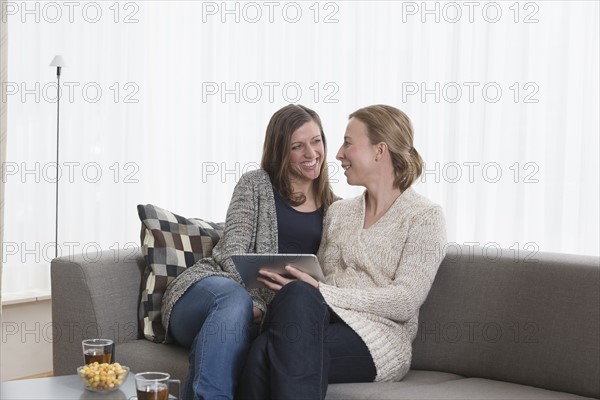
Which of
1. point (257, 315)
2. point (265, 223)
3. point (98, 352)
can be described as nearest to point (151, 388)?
point (98, 352)

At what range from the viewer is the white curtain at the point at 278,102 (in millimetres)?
3410

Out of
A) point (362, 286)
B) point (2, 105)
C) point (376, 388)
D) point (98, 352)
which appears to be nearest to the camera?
point (98, 352)

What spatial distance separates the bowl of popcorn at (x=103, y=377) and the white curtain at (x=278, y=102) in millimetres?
1464

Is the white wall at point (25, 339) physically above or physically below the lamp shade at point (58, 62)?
below

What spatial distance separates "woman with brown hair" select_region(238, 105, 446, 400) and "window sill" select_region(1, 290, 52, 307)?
1.69 metres

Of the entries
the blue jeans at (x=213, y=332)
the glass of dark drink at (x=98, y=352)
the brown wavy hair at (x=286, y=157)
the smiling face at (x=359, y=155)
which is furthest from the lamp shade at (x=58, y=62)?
the glass of dark drink at (x=98, y=352)

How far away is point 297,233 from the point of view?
9.72ft

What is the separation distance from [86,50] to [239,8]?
82cm

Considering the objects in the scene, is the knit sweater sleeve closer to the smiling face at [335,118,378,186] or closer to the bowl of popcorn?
the smiling face at [335,118,378,186]

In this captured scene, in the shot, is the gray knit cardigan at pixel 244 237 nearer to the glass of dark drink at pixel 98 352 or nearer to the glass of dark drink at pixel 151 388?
the glass of dark drink at pixel 98 352

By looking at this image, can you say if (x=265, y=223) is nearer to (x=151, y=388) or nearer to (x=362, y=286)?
(x=362, y=286)

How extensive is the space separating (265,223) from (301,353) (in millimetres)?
756

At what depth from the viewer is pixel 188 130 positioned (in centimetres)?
454

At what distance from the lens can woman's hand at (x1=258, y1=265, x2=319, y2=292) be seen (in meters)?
2.56
